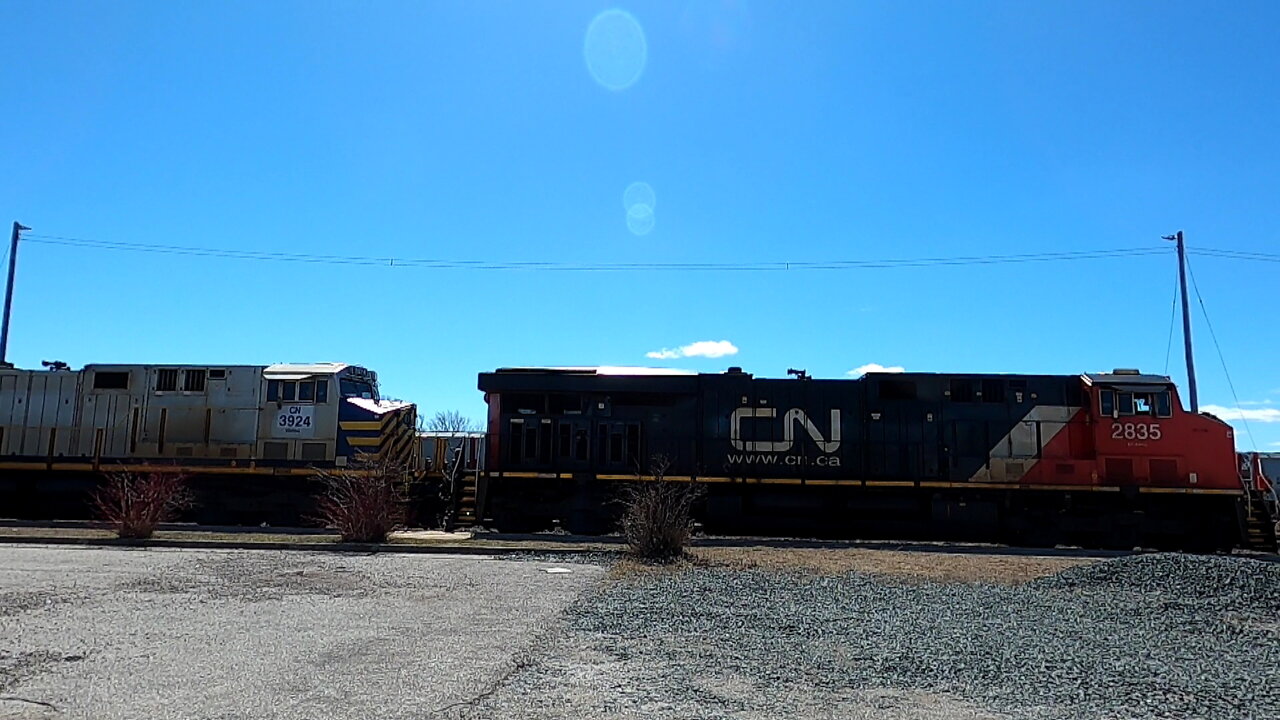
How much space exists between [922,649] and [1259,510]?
14564 mm

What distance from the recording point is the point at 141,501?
15.2 m

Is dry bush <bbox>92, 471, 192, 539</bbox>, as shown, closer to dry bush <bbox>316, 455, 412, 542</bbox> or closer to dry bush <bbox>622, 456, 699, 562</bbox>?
dry bush <bbox>316, 455, 412, 542</bbox>

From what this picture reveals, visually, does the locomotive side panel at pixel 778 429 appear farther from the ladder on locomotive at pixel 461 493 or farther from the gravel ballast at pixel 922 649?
the gravel ballast at pixel 922 649

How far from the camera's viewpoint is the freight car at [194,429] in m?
18.7

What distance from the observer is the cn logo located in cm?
1828

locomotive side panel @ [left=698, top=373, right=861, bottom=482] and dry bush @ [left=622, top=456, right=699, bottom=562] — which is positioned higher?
locomotive side panel @ [left=698, top=373, right=861, bottom=482]

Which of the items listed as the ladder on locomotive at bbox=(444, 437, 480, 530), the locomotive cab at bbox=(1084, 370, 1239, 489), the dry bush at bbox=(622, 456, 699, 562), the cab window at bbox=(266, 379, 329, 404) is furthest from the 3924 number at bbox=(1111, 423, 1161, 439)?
the cab window at bbox=(266, 379, 329, 404)

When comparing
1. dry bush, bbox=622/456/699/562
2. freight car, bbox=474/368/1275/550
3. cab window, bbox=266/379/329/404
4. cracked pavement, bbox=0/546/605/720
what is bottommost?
cracked pavement, bbox=0/546/605/720

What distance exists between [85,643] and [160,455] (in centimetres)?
1367

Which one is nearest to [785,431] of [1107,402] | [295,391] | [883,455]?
[883,455]

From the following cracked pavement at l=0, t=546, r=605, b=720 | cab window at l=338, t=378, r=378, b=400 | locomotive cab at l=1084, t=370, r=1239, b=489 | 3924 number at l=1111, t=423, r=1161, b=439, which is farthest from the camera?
cab window at l=338, t=378, r=378, b=400

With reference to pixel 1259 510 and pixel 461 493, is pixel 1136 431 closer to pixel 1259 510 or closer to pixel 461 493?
pixel 1259 510

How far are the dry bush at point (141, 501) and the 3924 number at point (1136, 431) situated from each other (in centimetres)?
1804

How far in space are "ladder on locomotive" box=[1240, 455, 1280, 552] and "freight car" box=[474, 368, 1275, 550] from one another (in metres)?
0.06
